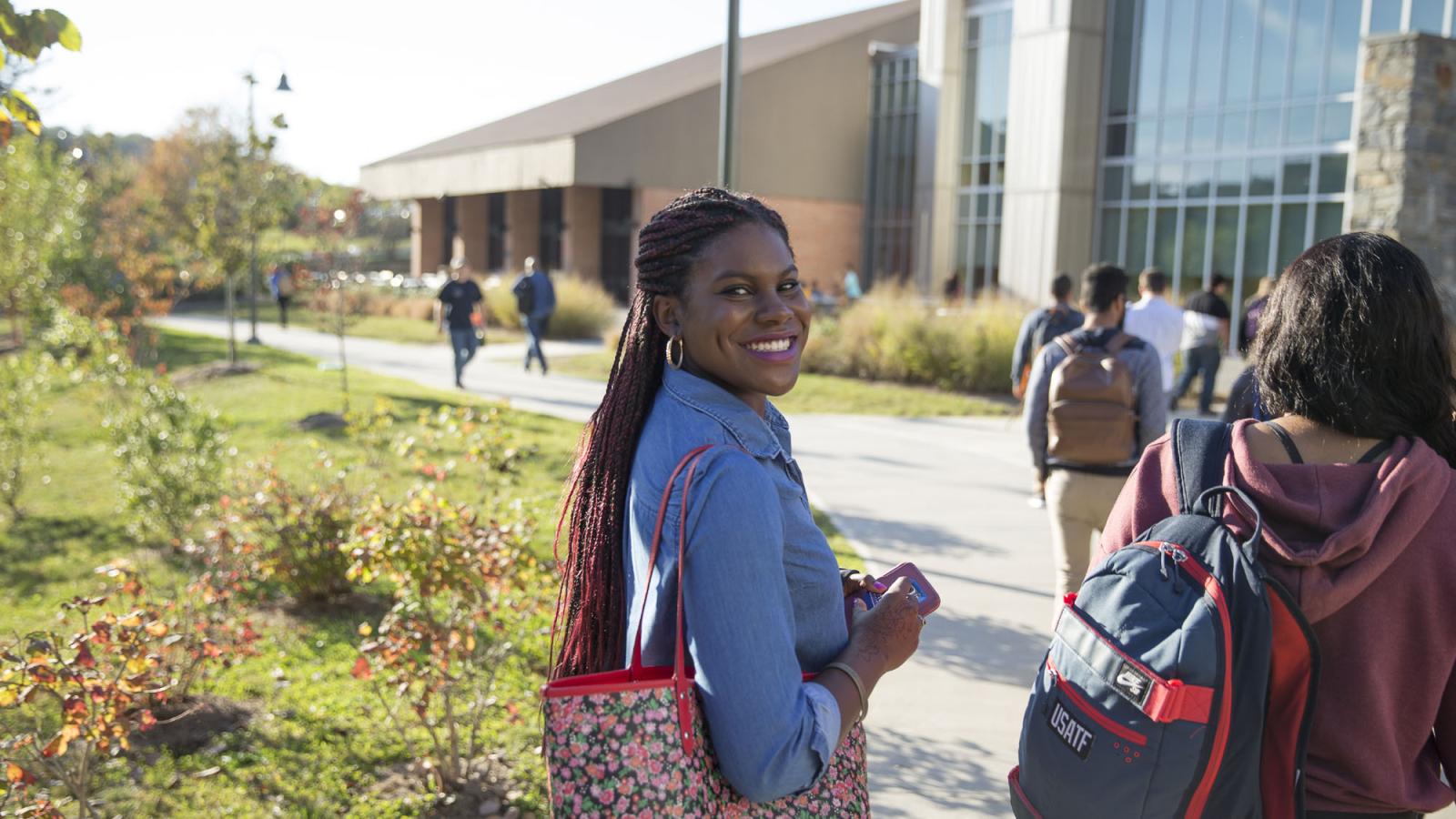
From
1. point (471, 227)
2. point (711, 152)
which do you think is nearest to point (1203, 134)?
point (711, 152)

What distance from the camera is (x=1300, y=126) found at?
2216cm

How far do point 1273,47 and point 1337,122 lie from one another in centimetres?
215

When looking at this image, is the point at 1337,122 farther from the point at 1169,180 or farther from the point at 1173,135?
the point at 1169,180

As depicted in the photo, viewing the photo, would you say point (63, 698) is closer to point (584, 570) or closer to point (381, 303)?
point (584, 570)

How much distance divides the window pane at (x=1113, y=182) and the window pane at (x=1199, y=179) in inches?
75.1

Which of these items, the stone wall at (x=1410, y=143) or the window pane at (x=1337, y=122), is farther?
the window pane at (x=1337, y=122)

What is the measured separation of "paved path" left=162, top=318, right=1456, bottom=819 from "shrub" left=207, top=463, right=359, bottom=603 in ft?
10.9

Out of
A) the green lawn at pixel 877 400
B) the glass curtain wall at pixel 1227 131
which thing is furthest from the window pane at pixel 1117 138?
the green lawn at pixel 877 400

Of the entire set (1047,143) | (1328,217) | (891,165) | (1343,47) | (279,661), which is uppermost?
(1343,47)

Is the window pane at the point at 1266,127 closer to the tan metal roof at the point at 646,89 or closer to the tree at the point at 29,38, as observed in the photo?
the tan metal roof at the point at 646,89

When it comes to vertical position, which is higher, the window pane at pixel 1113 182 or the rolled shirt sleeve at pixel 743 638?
the window pane at pixel 1113 182

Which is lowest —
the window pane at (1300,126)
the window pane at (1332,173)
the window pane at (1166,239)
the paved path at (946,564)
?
the paved path at (946,564)

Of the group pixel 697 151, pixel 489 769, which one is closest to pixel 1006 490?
pixel 489 769

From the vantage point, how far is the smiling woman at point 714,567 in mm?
1620
